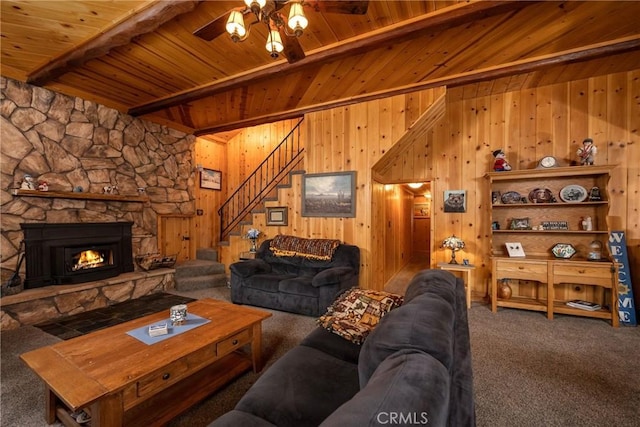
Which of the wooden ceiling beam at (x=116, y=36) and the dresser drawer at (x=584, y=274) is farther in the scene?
the dresser drawer at (x=584, y=274)

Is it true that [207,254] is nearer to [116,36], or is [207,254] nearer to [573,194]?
[116,36]

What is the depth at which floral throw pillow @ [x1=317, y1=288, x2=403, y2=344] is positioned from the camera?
1.82 meters

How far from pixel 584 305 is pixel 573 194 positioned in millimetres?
1449

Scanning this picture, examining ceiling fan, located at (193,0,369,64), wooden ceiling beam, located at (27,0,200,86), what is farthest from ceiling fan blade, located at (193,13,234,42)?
wooden ceiling beam, located at (27,0,200,86)

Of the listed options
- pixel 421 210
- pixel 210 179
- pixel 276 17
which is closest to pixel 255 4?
pixel 276 17

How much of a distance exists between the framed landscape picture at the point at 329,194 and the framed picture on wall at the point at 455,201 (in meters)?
1.54

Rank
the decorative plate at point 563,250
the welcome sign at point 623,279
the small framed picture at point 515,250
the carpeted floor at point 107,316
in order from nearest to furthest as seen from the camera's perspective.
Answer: the carpeted floor at point 107,316 → the welcome sign at point 623,279 → the decorative plate at point 563,250 → the small framed picture at point 515,250

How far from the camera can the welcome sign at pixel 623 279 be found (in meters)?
3.19

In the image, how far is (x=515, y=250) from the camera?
379 centimetres

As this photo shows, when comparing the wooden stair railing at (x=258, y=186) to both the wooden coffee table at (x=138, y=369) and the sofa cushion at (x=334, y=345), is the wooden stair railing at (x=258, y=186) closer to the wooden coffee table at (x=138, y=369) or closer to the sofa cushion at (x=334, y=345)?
the wooden coffee table at (x=138, y=369)

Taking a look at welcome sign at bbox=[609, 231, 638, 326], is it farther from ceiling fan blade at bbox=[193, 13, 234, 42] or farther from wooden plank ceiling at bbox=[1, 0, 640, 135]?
ceiling fan blade at bbox=[193, 13, 234, 42]

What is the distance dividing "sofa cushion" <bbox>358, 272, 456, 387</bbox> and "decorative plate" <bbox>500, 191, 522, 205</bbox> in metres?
3.52

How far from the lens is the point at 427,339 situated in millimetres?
896

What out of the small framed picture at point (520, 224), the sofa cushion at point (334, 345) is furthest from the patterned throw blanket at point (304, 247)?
the small framed picture at point (520, 224)
